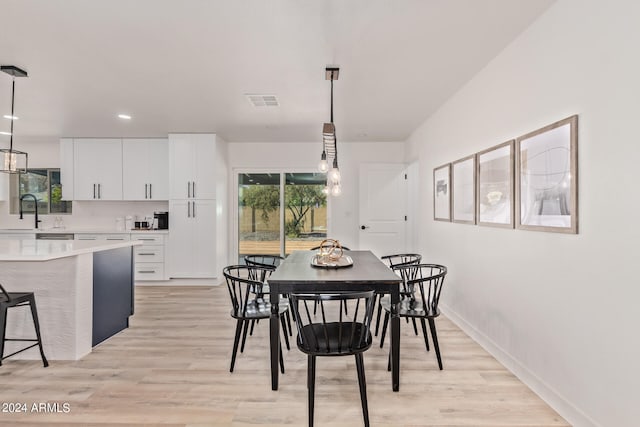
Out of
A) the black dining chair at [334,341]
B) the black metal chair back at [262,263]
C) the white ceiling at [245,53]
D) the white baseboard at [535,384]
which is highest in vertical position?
the white ceiling at [245,53]

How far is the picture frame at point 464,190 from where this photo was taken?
11.2ft

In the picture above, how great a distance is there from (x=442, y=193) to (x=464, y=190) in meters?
0.64

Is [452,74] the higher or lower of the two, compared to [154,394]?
higher

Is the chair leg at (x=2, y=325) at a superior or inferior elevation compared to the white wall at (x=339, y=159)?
inferior

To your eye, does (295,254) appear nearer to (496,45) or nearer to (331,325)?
(331,325)

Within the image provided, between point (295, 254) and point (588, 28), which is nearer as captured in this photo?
point (588, 28)

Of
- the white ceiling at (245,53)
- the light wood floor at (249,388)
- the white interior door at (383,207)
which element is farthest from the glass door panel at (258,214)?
the light wood floor at (249,388)

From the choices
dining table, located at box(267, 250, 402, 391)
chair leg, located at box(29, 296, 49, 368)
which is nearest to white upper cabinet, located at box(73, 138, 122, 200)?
chair leg, located at box(29, 296, 49, 368)

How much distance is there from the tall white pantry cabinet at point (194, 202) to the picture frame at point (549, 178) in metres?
4.47

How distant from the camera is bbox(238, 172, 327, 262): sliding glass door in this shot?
21.1ft

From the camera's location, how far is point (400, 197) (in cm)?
610

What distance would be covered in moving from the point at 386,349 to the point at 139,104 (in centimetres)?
383

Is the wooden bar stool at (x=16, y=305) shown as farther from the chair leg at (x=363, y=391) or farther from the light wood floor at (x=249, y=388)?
the chair leg at (x=363, y=391)

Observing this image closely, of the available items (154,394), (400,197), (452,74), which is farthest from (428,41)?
(400,197)
